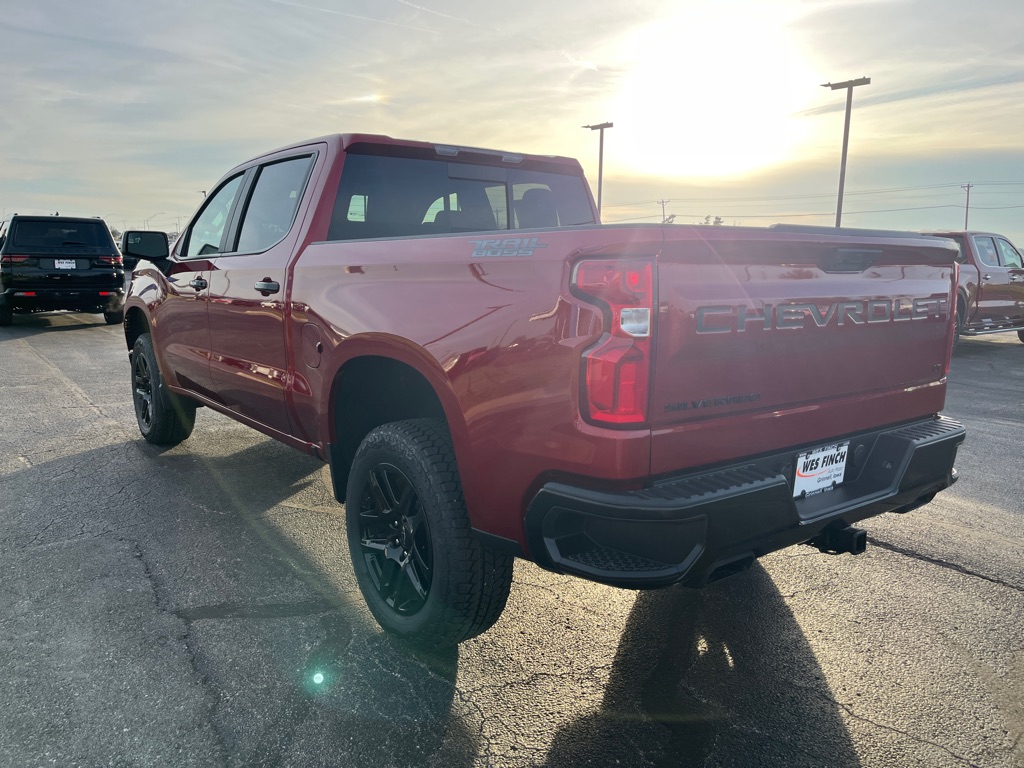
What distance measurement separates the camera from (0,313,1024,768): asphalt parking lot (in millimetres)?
2270

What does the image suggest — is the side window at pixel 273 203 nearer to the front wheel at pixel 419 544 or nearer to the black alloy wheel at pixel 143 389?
the front wheel at pixel 419 544

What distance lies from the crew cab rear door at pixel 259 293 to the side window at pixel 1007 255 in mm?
12404

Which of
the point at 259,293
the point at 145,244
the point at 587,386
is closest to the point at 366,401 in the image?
the point at 259,293

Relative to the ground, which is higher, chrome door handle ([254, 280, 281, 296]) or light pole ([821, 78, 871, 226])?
light pole ([821, 78, 871, 226])

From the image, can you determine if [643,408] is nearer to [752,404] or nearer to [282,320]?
[752,404]

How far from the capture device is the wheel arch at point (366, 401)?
3002mm

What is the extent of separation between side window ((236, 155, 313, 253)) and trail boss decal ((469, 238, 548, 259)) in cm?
157

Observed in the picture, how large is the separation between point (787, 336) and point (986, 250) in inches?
470

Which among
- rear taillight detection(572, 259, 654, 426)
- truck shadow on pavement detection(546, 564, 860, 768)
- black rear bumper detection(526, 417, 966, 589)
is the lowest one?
truck shadow on pavement detection(546, 564, 860, 768)

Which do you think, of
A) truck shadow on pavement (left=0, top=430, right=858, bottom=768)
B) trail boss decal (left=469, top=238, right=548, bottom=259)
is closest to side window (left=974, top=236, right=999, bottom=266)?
truck shadow on pavement (left=0, top=430, right=858, bottom=768)

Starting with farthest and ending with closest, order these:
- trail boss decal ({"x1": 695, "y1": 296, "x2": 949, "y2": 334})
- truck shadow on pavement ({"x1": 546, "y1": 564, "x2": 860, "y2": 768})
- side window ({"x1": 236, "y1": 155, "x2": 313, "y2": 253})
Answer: side window ({"x1": 236, "y1": 155, "x2": 313, "y2": 253}) < truck shadow on pavement ({"x1": 546, "y1": 564, "x2": 860, "y2": 768}) < trail boss decal ({"x1": 695, "y1": 296, "x2": 949, "y2": 334})

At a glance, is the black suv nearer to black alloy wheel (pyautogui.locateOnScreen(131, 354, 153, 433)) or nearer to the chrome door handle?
black alloy wheel (pyautogui.locateOnScreen(131, 354, 153, 433))

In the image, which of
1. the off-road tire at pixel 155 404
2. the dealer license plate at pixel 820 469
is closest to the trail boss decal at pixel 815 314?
the dealer license plate at pixel 820 469

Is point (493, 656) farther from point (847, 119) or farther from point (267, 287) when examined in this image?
point (847, 119)
